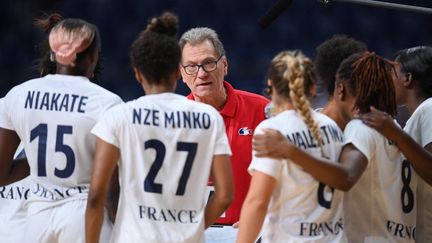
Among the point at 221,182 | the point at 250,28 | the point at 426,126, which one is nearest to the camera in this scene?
the point at 221,182

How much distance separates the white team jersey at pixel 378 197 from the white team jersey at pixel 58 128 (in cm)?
93

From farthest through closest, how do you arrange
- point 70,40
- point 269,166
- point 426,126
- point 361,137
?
point 426,126 → point 70,40 → point 361,137 → point 269,166

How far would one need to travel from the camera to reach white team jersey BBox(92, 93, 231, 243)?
2.94m

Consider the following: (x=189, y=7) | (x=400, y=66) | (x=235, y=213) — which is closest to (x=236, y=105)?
(x=235, y=213)

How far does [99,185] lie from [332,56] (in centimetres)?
108

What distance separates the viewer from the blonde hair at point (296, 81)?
294 cm

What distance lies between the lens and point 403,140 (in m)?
3.19

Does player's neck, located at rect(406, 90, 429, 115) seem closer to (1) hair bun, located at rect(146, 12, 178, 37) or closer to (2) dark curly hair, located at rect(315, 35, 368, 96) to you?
(2) dark curly hair, located at rect(315, 35, 368, 96)

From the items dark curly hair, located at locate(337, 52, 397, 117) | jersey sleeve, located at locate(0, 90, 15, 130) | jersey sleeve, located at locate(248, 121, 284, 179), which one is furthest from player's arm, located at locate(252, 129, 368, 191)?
jersey sleeve, located at locate(0, 90, 15, 130)

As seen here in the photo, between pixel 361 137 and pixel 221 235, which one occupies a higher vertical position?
pixel 361 137

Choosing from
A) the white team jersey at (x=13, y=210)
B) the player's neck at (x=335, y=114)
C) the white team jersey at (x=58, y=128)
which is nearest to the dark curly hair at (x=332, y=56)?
the player's neck at (x=335, y=114)

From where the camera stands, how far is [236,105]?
4414 millimetres

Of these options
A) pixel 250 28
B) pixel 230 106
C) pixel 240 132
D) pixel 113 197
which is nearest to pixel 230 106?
pixel 230 106

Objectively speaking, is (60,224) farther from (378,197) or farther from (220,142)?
(378,197)
